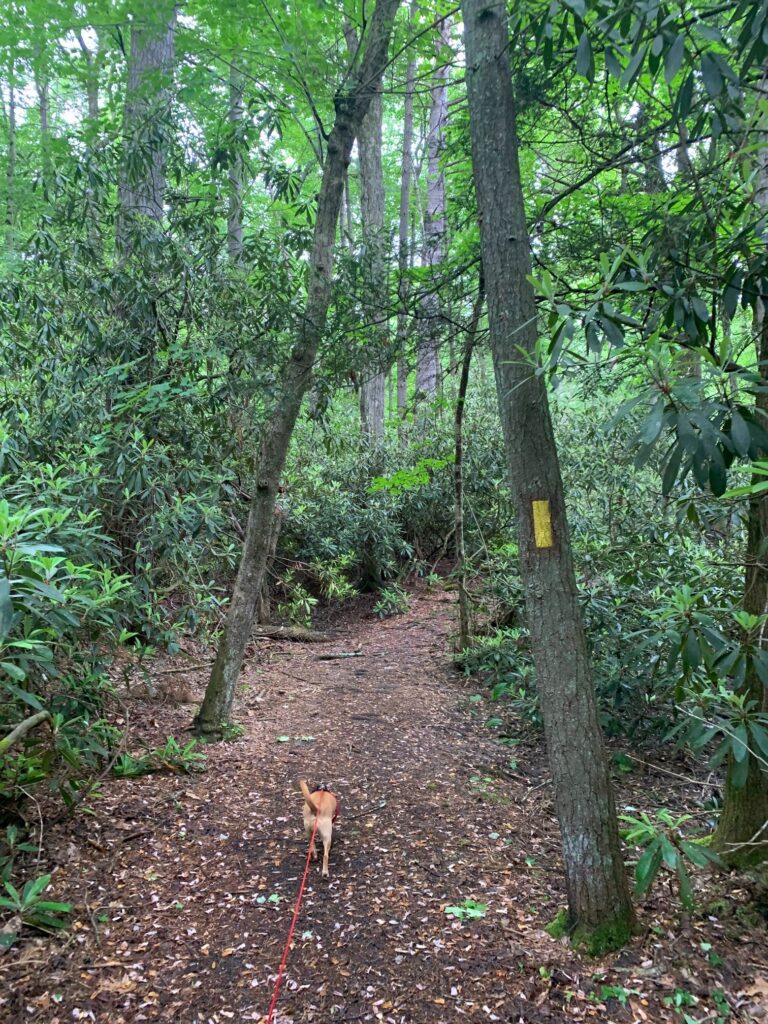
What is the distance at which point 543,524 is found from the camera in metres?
2.28

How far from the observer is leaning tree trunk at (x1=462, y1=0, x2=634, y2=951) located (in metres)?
2.22

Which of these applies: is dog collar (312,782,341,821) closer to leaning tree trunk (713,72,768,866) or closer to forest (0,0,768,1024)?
forest (0,0,768,1024)

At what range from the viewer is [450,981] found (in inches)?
85.5

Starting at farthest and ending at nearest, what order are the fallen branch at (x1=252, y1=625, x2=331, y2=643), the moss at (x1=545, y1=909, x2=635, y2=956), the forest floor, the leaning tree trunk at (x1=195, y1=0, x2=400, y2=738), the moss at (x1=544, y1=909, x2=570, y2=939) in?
the fallen branch at (x1=252, y1=625, x2=331, y2=643) < the leaning tree trunk at (x1=195, y1=0, x2=400, y2=738) < the moss at (x1=544, y1=909, x2=570, y2=939) < the moss at (x1=545, y1=909, x2=635, y2=956) < the forest floor

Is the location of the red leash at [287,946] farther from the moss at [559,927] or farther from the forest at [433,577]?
the moss at [559,927]

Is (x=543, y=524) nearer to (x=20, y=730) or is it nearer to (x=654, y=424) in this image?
(x=654, y=424)

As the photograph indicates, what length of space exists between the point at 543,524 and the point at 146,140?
467 centimetres

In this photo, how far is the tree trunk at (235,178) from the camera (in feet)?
15.0

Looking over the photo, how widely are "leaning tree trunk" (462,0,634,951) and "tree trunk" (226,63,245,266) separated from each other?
276cm

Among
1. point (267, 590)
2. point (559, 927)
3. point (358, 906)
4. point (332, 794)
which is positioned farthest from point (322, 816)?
point (267, 590)

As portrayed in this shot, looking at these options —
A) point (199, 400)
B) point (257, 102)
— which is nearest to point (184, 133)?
point (257, 102)

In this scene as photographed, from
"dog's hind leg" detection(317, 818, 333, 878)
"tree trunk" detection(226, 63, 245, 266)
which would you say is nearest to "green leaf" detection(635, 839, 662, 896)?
"dog's hind leg" detection(317, 818, 333, 878)

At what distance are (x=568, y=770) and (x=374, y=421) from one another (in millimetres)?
8484

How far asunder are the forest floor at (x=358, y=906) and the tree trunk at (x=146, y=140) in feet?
13.0
